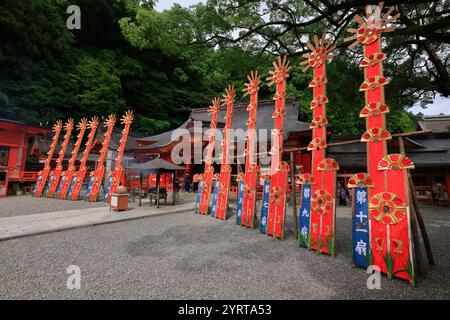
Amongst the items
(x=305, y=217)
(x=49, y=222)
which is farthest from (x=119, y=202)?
(x=305, y=217)

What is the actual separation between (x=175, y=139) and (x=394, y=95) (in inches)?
507

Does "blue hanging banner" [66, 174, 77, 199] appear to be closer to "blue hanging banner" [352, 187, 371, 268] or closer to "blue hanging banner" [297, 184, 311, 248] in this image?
"blue hanging banner" [297, 184, 311, 248]

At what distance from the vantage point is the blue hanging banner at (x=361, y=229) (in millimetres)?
3396

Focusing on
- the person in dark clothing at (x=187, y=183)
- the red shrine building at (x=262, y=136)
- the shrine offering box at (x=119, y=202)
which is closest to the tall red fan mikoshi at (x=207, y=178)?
the shrine offering box at (x=119, y=202)

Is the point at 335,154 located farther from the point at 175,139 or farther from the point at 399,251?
the point at 399,251

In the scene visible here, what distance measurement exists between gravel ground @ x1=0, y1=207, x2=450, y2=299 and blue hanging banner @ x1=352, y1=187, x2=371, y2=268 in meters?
0.23

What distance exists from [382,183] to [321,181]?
3.35 feet

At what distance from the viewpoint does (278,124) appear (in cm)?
575

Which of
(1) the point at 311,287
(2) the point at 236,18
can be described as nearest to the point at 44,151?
(2) the point at 236,18

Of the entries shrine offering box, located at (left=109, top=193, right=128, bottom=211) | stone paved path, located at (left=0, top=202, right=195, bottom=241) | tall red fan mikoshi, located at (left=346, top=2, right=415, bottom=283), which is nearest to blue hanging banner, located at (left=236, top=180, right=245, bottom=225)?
stone paved path, located at (left=0, top=202, right=195, bottom=241)

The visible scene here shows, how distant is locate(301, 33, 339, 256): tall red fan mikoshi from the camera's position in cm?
400

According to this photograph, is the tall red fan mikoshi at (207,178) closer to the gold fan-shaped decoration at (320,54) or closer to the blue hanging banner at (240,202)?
the blue hanging banner at (240,202)

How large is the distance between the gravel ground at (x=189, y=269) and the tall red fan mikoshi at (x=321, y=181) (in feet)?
1.12

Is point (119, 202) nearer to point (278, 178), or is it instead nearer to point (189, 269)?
point (189, 269)
